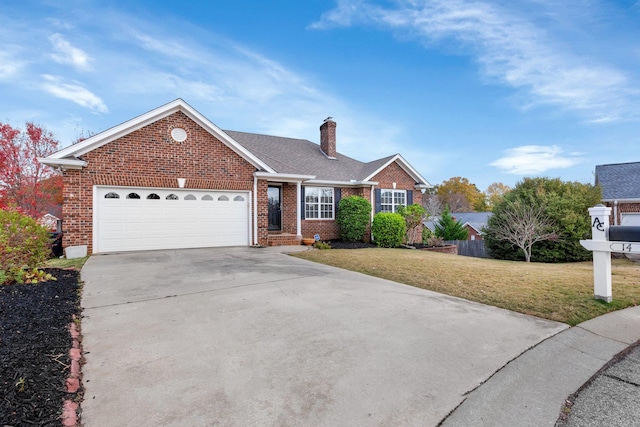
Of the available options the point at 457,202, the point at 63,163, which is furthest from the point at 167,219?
the point at 457,202

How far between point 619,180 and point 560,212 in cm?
1143

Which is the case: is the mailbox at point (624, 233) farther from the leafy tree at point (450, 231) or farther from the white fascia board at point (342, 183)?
the leafy tree at point (450, 231)

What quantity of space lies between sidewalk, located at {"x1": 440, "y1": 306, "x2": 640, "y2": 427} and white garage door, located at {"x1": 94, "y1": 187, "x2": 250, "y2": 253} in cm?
1093

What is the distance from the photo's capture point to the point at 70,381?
2383 mm

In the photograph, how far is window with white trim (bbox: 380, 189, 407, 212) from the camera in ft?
55.0

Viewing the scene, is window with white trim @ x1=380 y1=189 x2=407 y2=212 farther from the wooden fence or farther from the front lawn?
the front lawn

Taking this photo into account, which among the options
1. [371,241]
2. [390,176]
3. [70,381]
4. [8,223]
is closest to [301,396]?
[70,381]

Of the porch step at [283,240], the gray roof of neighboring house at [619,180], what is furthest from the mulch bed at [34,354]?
the gray roof of neighboring house at [619,180]

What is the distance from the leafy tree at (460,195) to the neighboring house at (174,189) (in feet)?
151

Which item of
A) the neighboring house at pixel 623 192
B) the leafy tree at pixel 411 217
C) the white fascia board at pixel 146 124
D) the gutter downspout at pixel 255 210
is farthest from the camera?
the neighboring house at pixel 623 192

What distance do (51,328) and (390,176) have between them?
15.7 metres

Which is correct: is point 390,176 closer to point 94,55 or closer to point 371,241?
point 371,241

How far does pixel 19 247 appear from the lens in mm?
5453

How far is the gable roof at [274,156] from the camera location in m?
9.89
